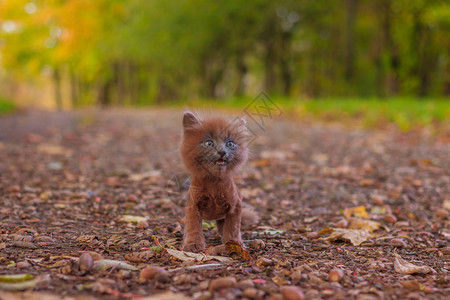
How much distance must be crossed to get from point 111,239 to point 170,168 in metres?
3.45

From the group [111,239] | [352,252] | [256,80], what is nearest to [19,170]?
[111,239]

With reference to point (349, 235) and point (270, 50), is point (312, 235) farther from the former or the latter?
point (270, 50)

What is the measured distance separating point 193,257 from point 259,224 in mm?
1278

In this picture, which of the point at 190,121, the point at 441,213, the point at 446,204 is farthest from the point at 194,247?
the point at 446,204

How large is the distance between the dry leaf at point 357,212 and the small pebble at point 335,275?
1760 millimetres

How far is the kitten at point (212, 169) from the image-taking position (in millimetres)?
3014

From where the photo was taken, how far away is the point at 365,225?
3982 mm

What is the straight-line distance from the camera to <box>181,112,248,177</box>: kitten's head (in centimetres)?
300

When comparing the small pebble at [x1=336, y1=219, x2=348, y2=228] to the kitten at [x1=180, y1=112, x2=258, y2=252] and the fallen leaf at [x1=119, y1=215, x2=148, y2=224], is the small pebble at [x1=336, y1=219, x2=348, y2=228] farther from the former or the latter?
the fallen leaf at [x1=119, y1=215, x2=148, y2=224]

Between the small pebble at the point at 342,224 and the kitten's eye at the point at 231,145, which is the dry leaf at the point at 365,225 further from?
the kitten's eye at the point at 231,145

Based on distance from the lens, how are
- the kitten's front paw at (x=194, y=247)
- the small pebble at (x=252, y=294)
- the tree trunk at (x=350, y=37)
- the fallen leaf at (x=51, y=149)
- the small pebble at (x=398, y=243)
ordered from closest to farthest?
→ the small pebble at (x=252, y=294) → the kitten's front paw at (x=194, y=247) → the small pebble at (x=398, y=243) → the fallen leaf at (x=51, y=149) → the tree trunk at (x=350, y=37)

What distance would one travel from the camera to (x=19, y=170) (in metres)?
6.02

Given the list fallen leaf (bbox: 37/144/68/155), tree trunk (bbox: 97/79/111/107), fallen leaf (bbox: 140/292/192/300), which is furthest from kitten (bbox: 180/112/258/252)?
tree trunk (bbox: 97/79/111/107)

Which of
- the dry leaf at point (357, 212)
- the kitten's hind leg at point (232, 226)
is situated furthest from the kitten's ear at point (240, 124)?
the dry leaf at point (357, 212)
